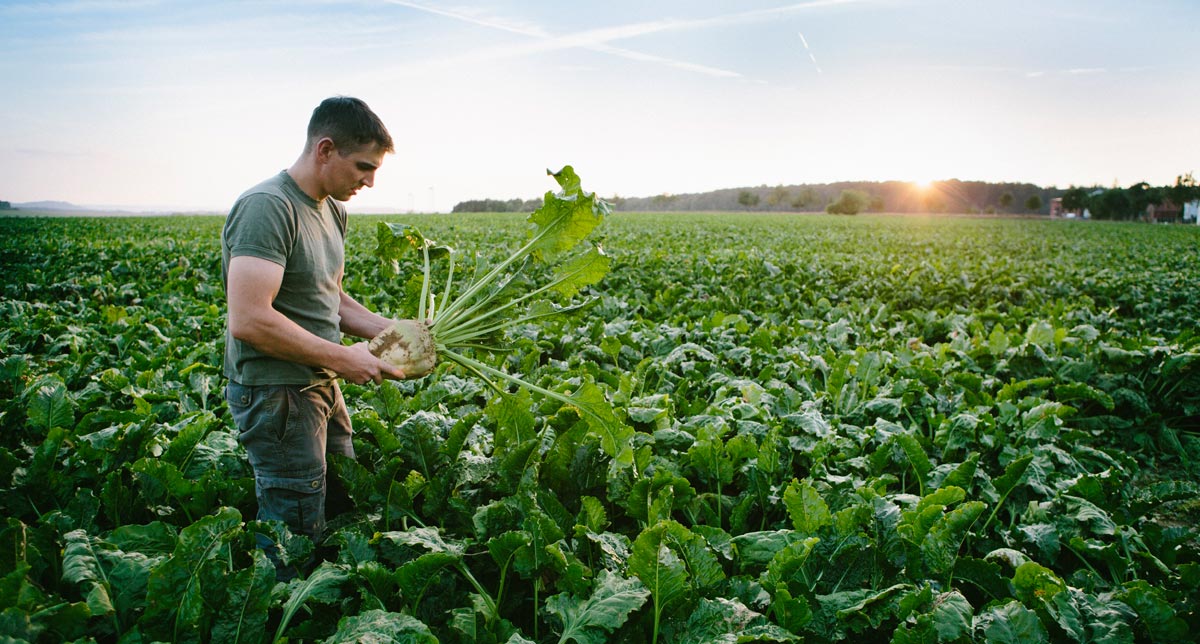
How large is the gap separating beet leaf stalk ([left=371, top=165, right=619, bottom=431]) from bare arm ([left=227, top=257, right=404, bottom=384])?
0.27 m

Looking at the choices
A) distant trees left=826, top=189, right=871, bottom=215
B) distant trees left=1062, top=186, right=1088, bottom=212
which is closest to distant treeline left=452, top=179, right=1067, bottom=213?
distant trees left=1062, top=186, right=1088, bottom=212

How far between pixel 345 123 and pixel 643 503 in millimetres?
1957

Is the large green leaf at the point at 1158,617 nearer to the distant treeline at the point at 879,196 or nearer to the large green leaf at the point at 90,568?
the large green leaf at the point at 90,568

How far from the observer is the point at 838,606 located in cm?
231

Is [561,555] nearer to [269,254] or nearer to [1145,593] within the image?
[269,254]

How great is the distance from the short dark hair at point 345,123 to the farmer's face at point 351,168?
0.08 feet

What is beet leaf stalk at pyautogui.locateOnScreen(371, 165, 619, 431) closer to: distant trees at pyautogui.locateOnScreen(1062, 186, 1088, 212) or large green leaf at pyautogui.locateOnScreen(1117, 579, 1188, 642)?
large green leaf at pyautogui.locateOnScreen(1117, 579, 1188, 642)

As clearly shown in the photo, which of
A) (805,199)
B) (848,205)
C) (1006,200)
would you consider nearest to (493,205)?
(848,205)

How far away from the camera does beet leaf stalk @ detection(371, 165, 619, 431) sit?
8.88 ft

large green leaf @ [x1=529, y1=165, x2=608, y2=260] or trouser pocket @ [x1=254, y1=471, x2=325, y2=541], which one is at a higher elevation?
large green leaf @ [x1=529, y1=165, x2=608, y2=260]

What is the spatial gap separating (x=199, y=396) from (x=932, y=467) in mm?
4683

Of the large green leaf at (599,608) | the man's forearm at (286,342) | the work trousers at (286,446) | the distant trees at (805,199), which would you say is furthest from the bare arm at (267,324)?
the distant trees at (805,199)

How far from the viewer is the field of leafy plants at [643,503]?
207 centimetres

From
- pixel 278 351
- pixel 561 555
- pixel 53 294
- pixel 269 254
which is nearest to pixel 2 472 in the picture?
pixel 278 351
